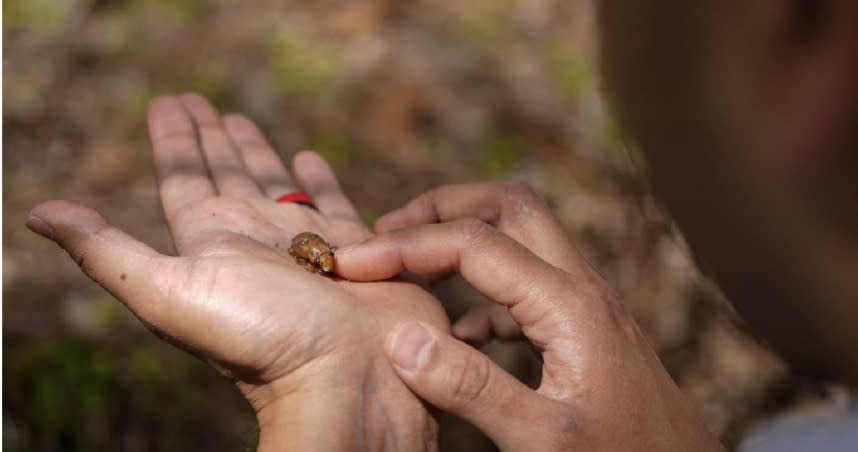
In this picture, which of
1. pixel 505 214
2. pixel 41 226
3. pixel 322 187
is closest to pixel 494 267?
pixel 505 214

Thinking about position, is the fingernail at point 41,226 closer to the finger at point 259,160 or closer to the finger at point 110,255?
the finger at point 110,255

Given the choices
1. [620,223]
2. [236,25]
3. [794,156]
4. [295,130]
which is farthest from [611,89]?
[236,25]

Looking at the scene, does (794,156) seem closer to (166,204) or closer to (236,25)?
(166,204)

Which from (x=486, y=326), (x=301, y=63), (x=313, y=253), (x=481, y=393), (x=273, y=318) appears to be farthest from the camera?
(x=301, y=63)

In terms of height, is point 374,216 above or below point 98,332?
above

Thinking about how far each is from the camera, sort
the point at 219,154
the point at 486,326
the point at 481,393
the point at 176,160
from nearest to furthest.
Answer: the point at 481,393 → the point at 486,326 → the point at 176,160 → the point at 219,154

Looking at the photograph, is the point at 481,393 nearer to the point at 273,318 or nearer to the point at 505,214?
the point at 273,318

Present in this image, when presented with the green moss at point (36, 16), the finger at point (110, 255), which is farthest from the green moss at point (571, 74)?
the finger at point (110, 255)
